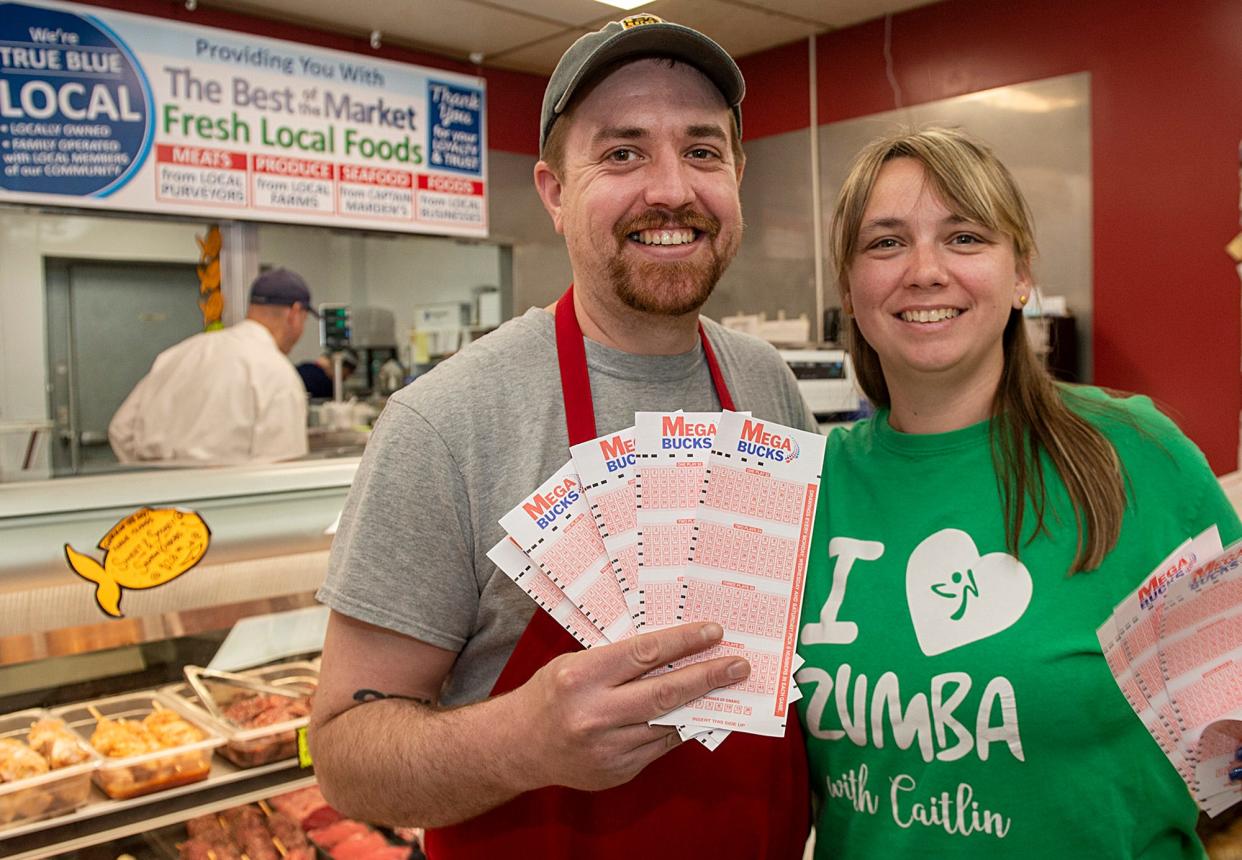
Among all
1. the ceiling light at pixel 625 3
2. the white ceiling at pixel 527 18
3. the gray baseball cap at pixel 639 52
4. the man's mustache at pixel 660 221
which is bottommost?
the man's mustache at pixel 660 221

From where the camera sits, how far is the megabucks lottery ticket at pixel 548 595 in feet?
3.91

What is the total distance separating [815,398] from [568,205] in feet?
8.92

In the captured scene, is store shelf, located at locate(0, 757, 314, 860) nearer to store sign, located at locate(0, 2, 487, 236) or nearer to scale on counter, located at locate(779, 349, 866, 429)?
scale on counter, located at locate(779, 349, 866, 429)

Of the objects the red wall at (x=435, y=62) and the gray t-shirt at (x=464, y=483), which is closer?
the gray t-shirt at (x=464, y=483)

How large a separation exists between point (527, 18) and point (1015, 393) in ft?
14.6

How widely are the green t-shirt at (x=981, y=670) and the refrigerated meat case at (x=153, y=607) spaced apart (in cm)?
125

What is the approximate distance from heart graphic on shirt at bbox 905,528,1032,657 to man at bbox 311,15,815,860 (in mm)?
267

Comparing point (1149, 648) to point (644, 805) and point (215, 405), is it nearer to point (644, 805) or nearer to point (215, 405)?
point (644, 805)

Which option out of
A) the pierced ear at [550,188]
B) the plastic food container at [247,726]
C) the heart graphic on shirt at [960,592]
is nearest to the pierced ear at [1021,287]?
the heart graphic on shirt at [960,592]

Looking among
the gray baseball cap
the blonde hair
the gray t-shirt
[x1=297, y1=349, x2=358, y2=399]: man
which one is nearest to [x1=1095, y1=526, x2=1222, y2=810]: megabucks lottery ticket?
the blonde hair

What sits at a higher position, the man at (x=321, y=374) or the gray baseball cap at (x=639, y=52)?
the gray baseball cap at (x=639, y=52)

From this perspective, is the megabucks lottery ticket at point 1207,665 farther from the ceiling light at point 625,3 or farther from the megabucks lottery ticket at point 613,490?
the ceiling light at point 625,3

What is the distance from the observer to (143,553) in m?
2.06

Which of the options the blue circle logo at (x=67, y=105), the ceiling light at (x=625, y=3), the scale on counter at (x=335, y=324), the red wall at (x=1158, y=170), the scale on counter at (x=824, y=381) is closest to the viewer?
the scale on counter at (x=824, y=381)
